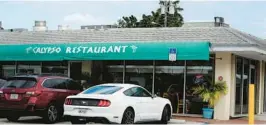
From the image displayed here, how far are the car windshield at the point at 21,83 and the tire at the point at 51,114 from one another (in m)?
0.96

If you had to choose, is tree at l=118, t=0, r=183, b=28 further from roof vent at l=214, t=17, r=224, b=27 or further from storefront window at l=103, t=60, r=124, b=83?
storefront window at l=103, t=60, r=124, b=83

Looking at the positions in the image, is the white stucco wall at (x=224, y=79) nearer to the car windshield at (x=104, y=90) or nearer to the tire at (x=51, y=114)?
the car windshield at (x=104, y=90)

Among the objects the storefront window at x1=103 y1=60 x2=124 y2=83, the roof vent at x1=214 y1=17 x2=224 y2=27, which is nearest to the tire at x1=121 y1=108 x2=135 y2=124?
the storefront window at x1=103 y1=60 x2=124 y2=83

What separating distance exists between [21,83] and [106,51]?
5.27 m

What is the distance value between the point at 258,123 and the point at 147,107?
4.94m

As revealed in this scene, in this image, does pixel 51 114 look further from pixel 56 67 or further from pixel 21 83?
pixel 56 67

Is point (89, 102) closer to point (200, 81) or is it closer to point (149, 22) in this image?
point (200, 81)

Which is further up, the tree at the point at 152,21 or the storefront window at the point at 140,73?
the tree at the point at 152,21

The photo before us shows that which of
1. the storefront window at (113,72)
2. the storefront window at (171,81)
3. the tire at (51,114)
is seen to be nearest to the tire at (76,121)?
the tire at (51,114)

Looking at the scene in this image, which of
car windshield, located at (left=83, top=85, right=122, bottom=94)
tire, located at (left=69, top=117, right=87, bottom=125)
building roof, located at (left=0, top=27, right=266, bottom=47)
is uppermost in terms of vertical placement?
building roof, located at (left=0, top=27, right=266, bottom=47)

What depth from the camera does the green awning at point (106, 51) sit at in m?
19.3

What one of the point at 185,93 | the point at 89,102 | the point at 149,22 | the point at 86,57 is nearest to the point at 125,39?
the point at 86,57

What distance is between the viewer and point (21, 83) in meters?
16.3

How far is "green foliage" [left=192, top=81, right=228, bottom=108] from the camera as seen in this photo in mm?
19414
